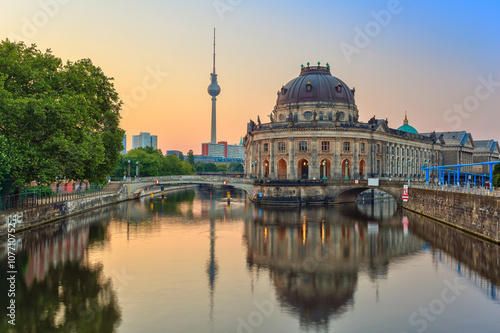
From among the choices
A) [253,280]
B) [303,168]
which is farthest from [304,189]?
[253,280]

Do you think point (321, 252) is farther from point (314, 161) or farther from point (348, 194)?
point (314, 161)

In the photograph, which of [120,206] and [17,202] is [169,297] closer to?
[17,202]

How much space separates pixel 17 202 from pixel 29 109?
11059 mm

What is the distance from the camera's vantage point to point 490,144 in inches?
6821

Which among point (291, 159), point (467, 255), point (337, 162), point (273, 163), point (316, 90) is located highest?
point (316, 90)

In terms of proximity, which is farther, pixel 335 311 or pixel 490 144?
pixel 490 144

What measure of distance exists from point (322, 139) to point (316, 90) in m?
16.3

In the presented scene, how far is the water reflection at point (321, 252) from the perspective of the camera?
2452 cm

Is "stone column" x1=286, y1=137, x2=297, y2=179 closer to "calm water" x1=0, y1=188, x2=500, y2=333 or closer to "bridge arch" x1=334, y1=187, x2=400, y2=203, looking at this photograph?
"bridge arch" x1=334, y1=187, x2=400, y2=203

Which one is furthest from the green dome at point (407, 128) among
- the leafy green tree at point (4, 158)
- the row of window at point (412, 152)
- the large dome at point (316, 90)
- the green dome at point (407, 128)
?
the leafy green tree at point (4, 158)

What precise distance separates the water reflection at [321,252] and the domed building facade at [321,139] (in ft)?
81.8

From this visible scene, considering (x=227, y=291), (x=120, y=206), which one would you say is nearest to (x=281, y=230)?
(x=227, y=291)

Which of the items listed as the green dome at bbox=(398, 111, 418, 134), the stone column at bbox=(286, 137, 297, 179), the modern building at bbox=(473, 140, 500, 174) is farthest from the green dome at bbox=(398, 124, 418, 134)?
the stone column at bbox=(286, 137, 297, 179)

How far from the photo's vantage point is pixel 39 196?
5244cm
